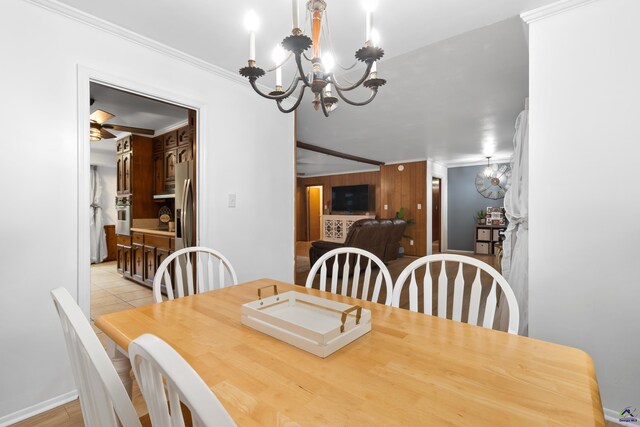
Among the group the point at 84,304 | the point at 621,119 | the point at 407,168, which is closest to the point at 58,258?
the point at 84,304

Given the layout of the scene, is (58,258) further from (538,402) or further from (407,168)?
(407,168)

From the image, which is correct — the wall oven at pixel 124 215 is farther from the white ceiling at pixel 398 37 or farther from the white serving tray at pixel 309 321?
the white serving tray at pixel 309 321

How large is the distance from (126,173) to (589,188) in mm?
5765

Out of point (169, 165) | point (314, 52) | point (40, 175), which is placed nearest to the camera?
point (314, 52)

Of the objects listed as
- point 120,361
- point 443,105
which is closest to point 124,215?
point 120,361

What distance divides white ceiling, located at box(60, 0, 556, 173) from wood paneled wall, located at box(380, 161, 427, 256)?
11.7 ft

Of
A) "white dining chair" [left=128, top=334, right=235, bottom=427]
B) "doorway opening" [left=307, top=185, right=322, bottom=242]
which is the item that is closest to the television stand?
"doorway opening" [left=307, top=185, right=322, bottom=242]

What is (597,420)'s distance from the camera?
2.06 feet

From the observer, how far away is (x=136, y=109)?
12.5ft

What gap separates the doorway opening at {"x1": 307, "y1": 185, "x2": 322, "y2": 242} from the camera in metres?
10.9

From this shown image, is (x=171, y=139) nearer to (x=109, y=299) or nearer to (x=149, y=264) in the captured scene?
(x=149, y=264)

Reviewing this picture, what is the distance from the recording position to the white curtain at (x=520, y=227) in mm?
2195

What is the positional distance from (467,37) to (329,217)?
24.6 feet

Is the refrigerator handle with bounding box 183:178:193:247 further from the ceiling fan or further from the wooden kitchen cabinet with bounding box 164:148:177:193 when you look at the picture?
the wooden kitchen cabinet with bounding box 164:148:177:193
